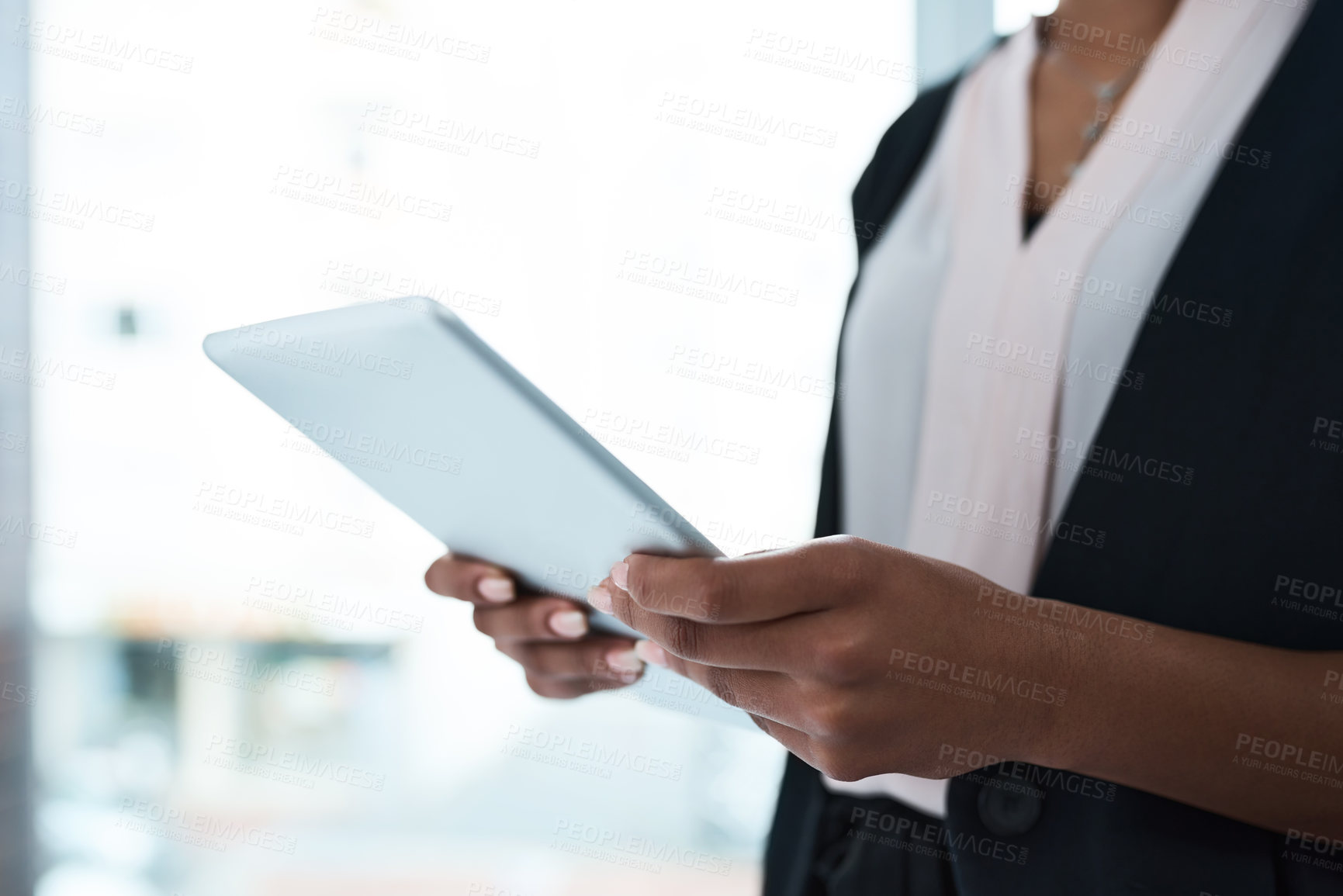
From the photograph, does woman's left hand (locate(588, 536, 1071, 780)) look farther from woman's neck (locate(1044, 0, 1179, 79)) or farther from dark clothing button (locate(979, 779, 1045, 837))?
woman's neck (locate(1044, 0, 1179, 79))

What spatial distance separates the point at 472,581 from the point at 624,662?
15cm

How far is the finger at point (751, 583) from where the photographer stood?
→ 0.49 metres

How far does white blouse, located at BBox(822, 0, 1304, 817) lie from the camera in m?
0.78

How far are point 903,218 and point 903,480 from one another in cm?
30

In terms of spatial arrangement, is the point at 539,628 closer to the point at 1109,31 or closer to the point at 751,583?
the point at 751,583

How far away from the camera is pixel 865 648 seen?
0.51m

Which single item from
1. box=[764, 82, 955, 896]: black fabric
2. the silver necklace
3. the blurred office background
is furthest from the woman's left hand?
the blurred office background

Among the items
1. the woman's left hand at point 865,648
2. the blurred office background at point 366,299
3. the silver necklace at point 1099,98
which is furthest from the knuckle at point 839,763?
the blurred office background at point 366,299

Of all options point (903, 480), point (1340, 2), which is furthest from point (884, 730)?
point (1340, 2)

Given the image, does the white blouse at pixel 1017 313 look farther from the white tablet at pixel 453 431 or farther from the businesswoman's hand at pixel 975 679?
the white tablet at pixel 453 431

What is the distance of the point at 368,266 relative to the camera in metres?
2.05

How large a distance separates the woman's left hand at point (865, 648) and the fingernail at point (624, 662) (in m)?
0.20

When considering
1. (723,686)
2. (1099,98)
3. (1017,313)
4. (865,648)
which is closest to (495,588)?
(723,686)

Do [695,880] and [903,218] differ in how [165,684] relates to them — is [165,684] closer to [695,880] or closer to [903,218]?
[695,880]
